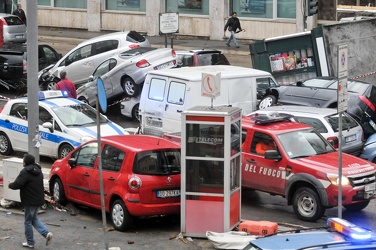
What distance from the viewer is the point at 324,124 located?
1920cm

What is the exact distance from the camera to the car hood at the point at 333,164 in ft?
50.8

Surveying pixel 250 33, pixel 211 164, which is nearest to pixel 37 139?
pixel 211 164

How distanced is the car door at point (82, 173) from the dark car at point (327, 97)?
728cm

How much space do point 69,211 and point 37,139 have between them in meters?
1.51

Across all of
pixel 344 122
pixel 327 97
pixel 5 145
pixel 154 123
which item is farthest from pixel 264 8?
pixel 5 145

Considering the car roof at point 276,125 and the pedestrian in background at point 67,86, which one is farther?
the pedestrian in background at point 67,86

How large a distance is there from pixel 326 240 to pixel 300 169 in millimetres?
7107

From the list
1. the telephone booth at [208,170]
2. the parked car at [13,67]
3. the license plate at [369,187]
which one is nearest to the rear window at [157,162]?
the telephone booth at [208,170]

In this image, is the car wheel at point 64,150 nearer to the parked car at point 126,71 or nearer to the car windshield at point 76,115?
the car windshield at point 76,115

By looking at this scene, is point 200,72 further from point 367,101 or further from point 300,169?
point 300,169

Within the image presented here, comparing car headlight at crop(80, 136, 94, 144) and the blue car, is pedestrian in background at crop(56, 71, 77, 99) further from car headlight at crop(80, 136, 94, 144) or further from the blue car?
the blue car

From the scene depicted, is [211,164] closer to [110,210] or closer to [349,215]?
[110,210]

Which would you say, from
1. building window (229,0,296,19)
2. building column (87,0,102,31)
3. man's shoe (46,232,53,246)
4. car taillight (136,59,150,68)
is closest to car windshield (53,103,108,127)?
car taillight (136,59,150,68)

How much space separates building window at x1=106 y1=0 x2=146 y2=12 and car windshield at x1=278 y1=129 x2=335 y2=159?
25.3 m
